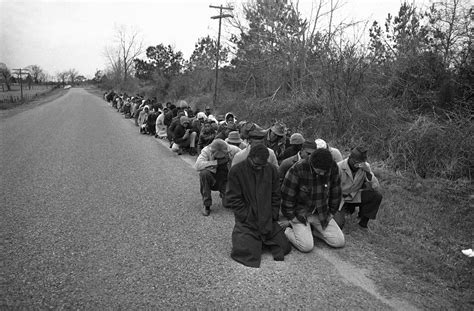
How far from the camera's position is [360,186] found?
16.7ft

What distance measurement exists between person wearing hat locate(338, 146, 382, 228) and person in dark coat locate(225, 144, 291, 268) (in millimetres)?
1348

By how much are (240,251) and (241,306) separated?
89 cm

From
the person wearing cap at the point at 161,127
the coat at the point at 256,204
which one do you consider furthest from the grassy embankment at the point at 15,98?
the coat at the point at 256,204

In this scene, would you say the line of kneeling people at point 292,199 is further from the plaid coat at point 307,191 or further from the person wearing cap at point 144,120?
the person wearing cap at point 144,120

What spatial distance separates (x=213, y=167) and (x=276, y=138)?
2090mm

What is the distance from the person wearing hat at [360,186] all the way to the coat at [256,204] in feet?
4.42

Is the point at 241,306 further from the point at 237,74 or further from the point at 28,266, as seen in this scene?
the point at 237,74

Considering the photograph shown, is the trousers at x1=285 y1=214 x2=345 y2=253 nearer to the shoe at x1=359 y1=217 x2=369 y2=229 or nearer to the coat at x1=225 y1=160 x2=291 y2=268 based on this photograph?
the coat at x1=225 y1=160 x2=291 y2=268

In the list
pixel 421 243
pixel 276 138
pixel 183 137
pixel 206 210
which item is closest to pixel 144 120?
pixel 183 137

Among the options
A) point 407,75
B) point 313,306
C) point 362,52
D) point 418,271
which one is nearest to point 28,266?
point 313,306

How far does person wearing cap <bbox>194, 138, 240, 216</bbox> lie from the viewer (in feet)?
18.1

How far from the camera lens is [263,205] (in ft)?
14.0

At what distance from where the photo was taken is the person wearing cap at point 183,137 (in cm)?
1009

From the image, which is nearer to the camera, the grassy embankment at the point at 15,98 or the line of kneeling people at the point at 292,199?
the line of kneeling people at the point at 292,199
